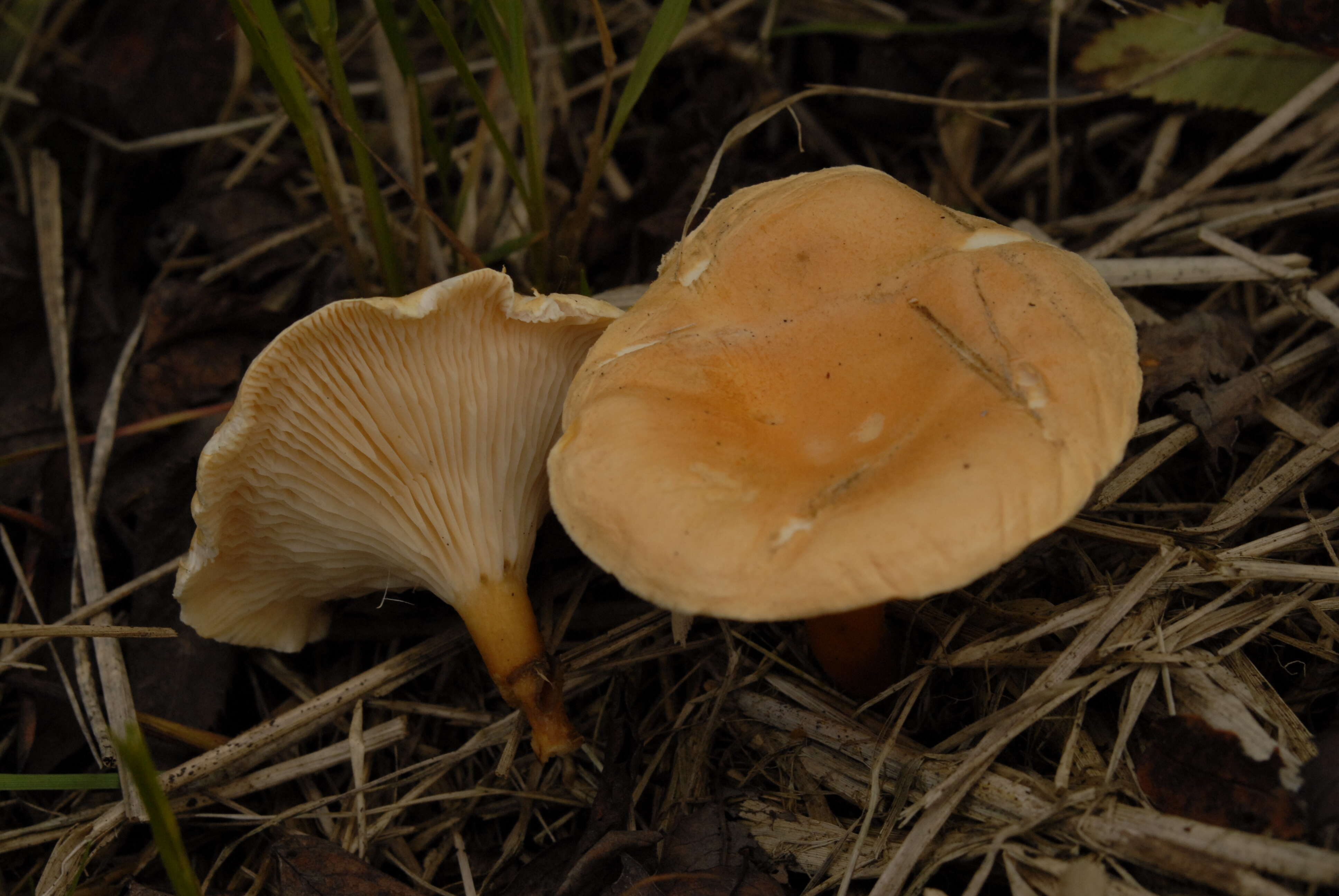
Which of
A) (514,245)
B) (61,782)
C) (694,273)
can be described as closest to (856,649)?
(694,273)

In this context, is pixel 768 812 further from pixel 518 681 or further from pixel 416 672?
pixel 416 672

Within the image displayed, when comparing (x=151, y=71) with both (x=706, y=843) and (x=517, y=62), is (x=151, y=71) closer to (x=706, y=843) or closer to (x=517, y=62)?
(x=517, y=62)

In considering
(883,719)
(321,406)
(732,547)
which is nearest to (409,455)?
(321,406)

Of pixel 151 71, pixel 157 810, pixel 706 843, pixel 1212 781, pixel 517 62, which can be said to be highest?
pixel 151 71

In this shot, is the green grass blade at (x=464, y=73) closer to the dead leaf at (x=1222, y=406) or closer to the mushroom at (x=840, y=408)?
the mushroom at (x=840, y=408)

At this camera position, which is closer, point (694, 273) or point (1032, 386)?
point (1032, 386)

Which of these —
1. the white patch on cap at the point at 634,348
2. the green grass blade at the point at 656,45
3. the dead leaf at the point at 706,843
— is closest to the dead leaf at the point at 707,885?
the dead leaf at the point at 706,843

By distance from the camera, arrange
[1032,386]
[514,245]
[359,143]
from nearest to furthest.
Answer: [1032,386]
[359,143]
[514,245]
